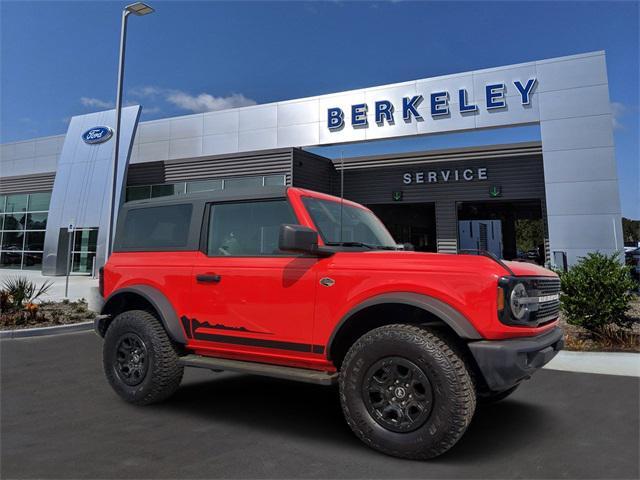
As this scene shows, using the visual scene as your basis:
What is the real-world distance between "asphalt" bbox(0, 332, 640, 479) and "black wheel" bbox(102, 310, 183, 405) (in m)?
0.19

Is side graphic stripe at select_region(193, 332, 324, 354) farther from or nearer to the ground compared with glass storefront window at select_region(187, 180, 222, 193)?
nearer to the ground

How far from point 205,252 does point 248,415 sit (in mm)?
1578

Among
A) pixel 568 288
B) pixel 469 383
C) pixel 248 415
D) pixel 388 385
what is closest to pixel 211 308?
pixel 248 415

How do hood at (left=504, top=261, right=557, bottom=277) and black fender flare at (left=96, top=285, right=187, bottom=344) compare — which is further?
black fender flare at (left=96, top=285, right=187, bottom=344)

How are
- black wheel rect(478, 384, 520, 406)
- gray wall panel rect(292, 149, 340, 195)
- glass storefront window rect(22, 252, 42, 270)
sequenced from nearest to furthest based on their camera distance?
black wheel rect(478, 384, 520, 406) < gray wall panel rect(292, 149, 340, 195) < glass storefront window rect(22, 252, 42, 270)

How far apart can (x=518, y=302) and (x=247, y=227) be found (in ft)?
7.92

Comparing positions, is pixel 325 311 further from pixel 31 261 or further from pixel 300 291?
pixel 31 261

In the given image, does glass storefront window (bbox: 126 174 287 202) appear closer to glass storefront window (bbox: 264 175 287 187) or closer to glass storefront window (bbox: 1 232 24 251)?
glass storefront window (bbox: 264 175 287 187)

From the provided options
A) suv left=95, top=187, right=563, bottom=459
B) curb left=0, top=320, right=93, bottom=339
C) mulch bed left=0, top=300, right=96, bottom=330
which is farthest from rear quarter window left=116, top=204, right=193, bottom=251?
mulch bed left=0, top=300, right=96, bottom=330

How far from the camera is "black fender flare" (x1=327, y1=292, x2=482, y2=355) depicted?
Result: 3.05m

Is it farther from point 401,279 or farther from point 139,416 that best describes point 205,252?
point 401,279

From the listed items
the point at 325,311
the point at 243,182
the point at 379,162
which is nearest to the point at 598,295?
the point at 325,311

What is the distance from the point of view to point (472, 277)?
122 inches

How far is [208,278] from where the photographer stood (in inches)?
160
